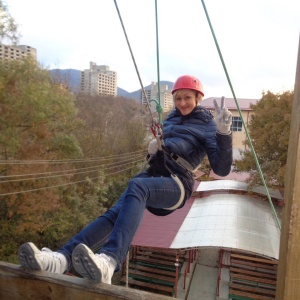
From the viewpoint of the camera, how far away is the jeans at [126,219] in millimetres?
1649

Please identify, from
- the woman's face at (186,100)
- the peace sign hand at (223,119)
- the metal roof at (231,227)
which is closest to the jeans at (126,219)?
Result: the peace sign hand at (223,119)

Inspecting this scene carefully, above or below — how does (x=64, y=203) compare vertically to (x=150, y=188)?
below

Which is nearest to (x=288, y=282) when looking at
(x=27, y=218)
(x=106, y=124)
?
(x=27, y=218)

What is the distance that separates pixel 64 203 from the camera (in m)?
14.8

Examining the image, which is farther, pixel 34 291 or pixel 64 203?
pixel 64 203

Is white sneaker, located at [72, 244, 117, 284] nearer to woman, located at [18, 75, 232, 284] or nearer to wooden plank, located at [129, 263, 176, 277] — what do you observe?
woman, located at [18, 75, 232, 284]

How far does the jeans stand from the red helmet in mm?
705

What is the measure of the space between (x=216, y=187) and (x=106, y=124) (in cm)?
1216

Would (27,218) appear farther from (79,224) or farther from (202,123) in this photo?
(202,123)

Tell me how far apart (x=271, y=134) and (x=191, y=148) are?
39.3 ft

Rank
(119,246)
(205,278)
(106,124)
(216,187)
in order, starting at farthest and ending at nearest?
(106,124)
(216,187)
(205,278)
(119,246)

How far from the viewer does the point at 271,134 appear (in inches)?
521

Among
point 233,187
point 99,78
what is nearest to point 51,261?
point 233,187

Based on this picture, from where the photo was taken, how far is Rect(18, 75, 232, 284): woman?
4.95ft
